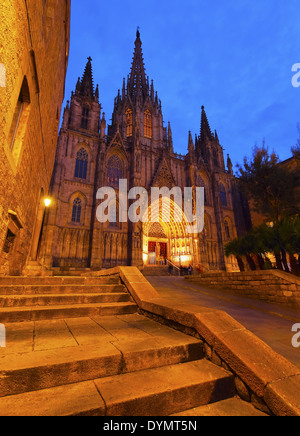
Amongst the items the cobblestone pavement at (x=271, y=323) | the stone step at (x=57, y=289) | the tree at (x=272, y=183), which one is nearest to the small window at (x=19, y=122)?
the stone step at (x=57, y=289)

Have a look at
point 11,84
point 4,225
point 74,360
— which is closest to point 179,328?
point 74,360

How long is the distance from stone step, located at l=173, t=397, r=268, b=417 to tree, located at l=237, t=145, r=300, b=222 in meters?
12.9

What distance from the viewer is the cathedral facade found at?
62.2 feet

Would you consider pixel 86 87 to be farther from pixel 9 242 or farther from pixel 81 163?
pixel 9 242

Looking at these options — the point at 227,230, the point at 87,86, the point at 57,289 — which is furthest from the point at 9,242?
the point at 227,230

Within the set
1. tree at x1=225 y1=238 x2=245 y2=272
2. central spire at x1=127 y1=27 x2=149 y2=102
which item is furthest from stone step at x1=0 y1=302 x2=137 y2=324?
central spire at x1=127 y1=27 x2=149 y2=102

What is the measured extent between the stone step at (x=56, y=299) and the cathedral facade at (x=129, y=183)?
14794 millimetres

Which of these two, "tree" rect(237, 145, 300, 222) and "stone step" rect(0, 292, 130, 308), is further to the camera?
"tree" rect(237, 145, 300, 222)

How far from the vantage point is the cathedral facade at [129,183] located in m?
→ 19.0

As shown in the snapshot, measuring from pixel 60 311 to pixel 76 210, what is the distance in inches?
706

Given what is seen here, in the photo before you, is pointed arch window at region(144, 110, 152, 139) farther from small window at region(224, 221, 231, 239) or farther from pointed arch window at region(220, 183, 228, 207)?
small window at region(224, 221, 231, 239)

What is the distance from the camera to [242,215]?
3009cm

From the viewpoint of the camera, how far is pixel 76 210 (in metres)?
20.0

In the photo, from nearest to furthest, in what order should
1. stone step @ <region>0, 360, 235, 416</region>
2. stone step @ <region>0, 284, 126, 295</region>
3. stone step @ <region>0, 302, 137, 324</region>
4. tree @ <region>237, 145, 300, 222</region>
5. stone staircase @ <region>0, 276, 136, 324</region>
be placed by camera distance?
1. stone step @ <region>0, 360, 235, 416</region>
2. stone step @ <region>0, 302, 137, 324</region>
3. stone staircase @ <region>0, 276, 136, 324</region>
4. stone step @ <region>0, 284, 126, 295</region>
5. tree @ <region>237, 145, 300, 222</region>
